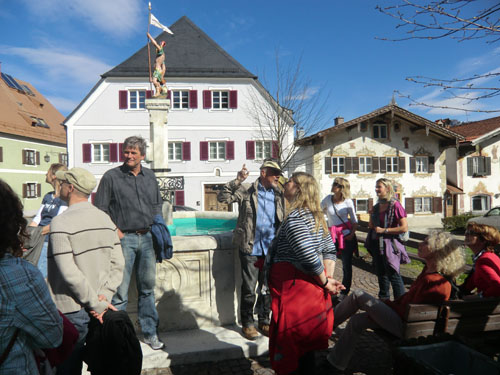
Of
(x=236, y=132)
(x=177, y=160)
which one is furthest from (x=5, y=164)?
(x=236, y=132)

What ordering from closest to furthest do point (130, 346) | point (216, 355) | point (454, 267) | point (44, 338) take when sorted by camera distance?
point (44, 338)
point (130, 346)
point (454, 267)
point (216, 355)

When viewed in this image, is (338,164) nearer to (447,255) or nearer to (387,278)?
(387,278)

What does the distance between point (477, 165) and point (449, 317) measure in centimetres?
2676

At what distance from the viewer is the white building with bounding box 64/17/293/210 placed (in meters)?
22.7

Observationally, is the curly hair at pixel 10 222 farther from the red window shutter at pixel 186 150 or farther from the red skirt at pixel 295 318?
the red window shutter at pixel 186 150

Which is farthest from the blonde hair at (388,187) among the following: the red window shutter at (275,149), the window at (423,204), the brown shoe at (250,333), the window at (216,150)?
the window at (423,204)

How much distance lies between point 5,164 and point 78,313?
30596 millimetres

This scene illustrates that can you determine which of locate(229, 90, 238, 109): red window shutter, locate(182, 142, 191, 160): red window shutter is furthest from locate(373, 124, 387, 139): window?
locate(182, 142, 191, 160): red window shutter

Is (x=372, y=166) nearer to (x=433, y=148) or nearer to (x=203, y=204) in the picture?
(x=433, y=148)

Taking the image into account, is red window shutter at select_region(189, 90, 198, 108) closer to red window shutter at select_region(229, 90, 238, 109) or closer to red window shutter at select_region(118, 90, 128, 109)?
red window shutter at select_region(229, 90, 238, 109)

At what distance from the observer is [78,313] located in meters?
2.44

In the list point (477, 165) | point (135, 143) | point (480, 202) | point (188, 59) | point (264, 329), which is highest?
point (188, 59)

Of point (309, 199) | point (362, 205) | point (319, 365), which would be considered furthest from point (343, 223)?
point (362, 205)

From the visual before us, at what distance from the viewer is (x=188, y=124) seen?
23.1 meters
